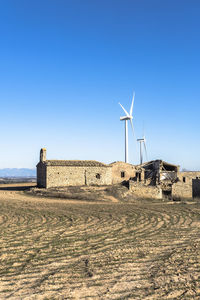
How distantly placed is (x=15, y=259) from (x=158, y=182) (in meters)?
33.6

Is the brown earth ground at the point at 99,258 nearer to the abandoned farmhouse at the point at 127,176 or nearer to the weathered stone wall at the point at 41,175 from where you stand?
the abandoned farmhouse at the point at 127,176

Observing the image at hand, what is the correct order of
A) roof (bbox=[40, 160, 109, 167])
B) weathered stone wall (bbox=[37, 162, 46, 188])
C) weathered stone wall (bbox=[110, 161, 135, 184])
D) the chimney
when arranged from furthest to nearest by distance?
weathered stone wall (bbox=[110, 161, 135, 184]), the chimney, weathered stone wall (bbox=[37, 162, 46, 188]), roof (bbox=[40, 160, 109, 167])

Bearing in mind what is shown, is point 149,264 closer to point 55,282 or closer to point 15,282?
point 55,282

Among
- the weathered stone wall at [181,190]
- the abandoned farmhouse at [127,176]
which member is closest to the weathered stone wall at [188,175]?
the abandoned farmhouse at [127,176]

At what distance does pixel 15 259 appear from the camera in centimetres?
1007

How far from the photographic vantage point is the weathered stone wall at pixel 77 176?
36.5 meters

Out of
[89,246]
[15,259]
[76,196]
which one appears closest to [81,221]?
[89,246]

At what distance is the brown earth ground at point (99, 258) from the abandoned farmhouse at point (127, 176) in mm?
18027

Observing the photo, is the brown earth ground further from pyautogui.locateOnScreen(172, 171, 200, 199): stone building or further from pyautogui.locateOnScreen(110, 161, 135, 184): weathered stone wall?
pyautogui.locateOnScreen(110, 161, 135, 184): weathered stone wall

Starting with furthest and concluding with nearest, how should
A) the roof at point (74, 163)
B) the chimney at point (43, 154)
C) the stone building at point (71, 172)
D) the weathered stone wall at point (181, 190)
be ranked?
the chimney at point (43, 154) < the weathered stone wall at point (181, 190) < the roof at point (74, 163) < the stone building at point (71, 172)

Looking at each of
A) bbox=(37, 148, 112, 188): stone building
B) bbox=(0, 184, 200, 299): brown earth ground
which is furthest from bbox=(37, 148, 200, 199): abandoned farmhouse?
bbox=(0, 184, 200, 299): brown earth ground

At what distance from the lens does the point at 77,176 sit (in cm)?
3825

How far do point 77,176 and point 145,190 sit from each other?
9.74 metres

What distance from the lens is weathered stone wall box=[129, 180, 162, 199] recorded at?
3653cm
